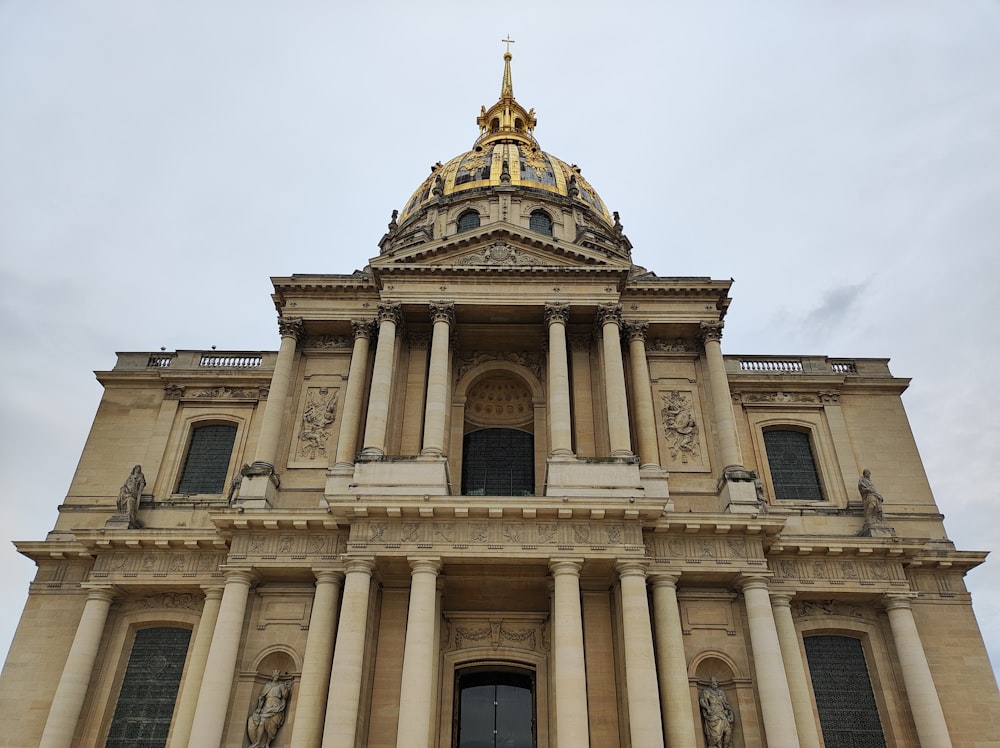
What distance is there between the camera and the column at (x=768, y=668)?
18891mm

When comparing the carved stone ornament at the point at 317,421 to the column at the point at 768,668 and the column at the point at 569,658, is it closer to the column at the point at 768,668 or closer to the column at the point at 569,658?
the column at the point at 569,658

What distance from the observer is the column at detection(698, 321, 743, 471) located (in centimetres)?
2366

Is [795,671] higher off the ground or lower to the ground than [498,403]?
lower

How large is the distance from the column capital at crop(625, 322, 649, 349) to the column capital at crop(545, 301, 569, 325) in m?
2.42

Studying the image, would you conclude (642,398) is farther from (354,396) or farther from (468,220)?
(468,220)

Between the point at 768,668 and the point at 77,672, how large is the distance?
63.3 ft

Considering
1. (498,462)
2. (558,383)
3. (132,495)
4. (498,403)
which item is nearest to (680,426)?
(558,383)

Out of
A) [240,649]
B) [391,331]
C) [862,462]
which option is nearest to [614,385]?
[391,331]

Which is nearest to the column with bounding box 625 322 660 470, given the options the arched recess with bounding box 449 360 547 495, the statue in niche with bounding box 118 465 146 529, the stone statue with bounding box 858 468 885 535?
the arched recess with bounding box 449 360 547 495

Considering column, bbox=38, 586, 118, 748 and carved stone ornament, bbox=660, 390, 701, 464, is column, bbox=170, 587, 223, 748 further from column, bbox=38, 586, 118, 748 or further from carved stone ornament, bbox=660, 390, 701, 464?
carved stone ornament, bbox=660, 390, 701, 464

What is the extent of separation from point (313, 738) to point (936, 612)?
1886 cm

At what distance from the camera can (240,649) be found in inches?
817

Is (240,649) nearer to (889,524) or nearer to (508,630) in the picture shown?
(508,630)

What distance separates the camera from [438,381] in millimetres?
23578
